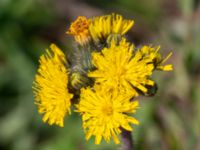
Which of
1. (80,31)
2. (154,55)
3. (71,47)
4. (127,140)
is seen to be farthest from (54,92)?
(71,47)

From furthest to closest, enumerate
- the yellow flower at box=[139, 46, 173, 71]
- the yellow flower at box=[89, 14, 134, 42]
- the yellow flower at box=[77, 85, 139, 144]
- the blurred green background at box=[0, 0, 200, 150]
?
1. the blurred green background at box=[0, 0, 200, 150]
2. the yellow flower at box=[89, 14, 134, 42]
3. the yellow flower at box=[139, 46, 173, 71]
4. the yellow flower at box=[77, 85, 139, 144]

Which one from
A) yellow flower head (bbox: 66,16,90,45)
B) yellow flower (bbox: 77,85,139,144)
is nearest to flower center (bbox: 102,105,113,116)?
yellow flower (bbox: 77,85,139,144)

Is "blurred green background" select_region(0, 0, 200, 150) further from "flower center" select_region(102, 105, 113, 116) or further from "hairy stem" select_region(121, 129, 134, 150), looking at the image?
"flower center" select_region(102, 105, 113, 116)

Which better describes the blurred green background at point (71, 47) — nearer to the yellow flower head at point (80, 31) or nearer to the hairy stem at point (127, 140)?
the hairy stem at point (127, 140)

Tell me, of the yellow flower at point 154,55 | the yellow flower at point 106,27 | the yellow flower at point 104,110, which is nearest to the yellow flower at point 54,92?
the yellow flower at point 104,110

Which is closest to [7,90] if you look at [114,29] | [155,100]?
[155,100]

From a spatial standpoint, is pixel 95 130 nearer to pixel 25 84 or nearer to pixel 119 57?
pixel 119 57
